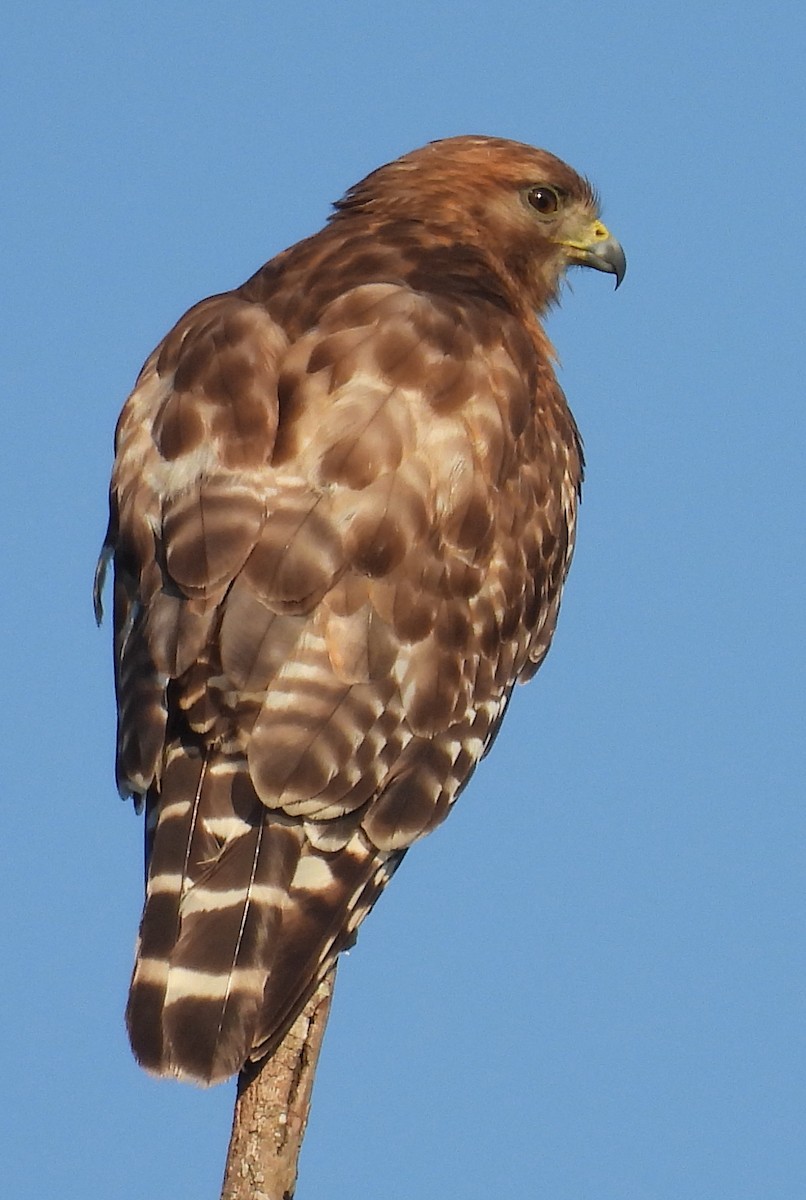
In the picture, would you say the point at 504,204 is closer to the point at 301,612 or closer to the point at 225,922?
the point at 301,612

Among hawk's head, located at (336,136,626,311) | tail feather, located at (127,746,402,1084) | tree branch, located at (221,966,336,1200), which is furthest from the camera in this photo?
hawk's head, located at (336,136,626,311)

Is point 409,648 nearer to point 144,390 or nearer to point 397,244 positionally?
point 144,390

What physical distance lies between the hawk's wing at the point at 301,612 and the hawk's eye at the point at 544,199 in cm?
134

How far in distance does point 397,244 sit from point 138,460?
1.46 m

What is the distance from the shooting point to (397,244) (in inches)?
284

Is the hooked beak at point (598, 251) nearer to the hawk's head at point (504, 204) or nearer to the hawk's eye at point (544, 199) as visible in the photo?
the hawk's head at point (504, 204)

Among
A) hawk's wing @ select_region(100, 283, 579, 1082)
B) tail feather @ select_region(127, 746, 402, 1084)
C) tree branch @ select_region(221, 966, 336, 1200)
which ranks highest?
hawk's wing @ select_region(100, 283, 579, 1082)

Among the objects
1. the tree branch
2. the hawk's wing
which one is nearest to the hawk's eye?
the hawk's wing

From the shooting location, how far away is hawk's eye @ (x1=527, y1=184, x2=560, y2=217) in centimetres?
797

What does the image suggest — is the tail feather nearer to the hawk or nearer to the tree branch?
the hawk

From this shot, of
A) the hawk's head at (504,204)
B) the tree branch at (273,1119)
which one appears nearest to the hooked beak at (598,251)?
the hawk's head at (504,204)

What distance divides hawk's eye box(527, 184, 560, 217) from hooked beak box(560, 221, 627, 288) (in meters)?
0.15

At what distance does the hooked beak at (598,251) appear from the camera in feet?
26.7

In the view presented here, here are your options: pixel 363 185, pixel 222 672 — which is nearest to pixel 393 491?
pixel 222 672
